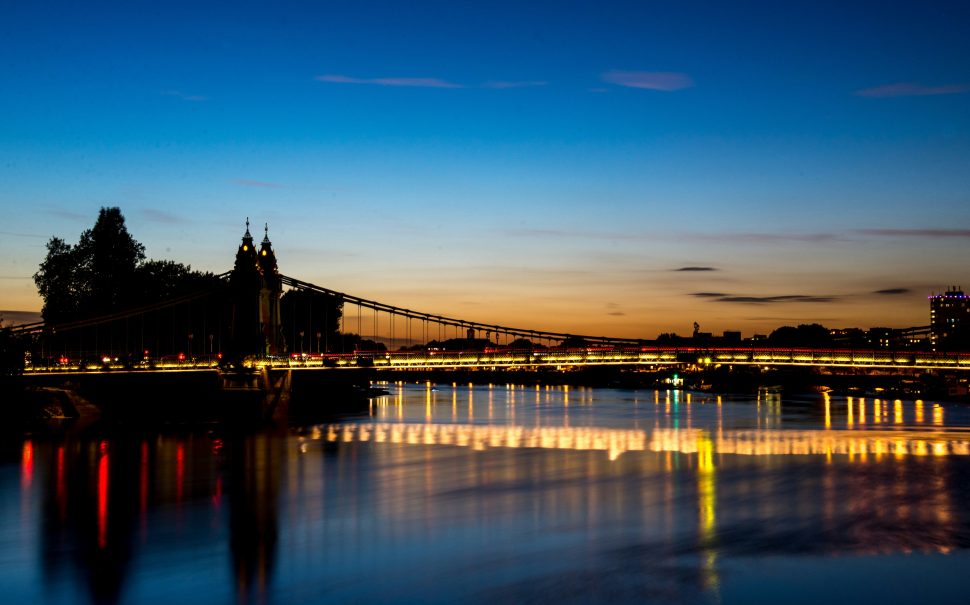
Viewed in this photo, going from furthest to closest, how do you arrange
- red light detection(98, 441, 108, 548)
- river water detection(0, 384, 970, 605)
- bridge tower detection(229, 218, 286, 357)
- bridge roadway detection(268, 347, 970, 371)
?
bridge tower detection(229, 218, 286, 357), bridge roadway detection(268, 347, 970, 371), red light detection(98, 441, 108, 548), river water detection(0, 384, 970, 605)

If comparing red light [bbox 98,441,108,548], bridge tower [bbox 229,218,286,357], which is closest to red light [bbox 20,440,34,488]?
red light [bbox 98,441,108,548]

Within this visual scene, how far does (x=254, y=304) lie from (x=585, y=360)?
25.9 m

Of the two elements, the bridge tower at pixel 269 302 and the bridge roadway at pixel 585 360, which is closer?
the bridge roadway at pixel 585 360

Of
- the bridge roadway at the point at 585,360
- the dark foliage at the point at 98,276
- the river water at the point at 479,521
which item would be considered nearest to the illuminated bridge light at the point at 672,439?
the river water at the point at 479,521

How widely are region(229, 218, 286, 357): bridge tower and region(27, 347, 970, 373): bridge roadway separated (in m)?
2.58

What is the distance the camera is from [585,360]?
235 feet

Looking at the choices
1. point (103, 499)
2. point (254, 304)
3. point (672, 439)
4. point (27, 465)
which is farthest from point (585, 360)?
point (103, 499)

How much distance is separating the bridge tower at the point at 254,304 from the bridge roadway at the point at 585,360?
2.58 meters

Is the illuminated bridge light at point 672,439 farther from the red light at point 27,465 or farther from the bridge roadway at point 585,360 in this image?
the red light at point 27,465

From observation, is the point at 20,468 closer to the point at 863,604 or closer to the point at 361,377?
the point at 863,604

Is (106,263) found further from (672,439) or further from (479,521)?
(479,521)

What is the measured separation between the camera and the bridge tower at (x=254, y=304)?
7675 centimetres

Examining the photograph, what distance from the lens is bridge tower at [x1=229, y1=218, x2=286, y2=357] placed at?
7675 cm

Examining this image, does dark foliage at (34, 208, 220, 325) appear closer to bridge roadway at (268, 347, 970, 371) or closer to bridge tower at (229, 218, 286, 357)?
bridge tower at (229, 218, 286, 357)
